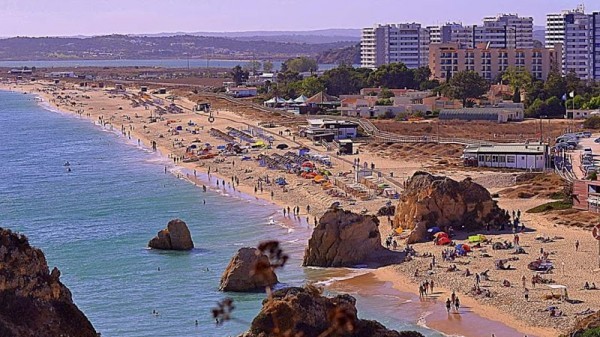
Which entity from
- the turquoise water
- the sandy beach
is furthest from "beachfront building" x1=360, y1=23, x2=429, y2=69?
the turquoise water

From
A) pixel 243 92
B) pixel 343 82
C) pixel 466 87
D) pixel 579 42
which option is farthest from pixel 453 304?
pixel 579 42

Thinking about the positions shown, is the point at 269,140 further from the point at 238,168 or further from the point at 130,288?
the point at 130,288

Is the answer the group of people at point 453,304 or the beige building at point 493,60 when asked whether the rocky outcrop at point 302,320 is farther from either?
the beige building at point 493,60

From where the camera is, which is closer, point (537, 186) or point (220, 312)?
point (220, 312)

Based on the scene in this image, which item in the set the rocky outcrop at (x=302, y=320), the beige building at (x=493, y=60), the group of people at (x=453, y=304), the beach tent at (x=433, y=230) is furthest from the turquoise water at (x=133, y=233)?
the beige building at (x=493, y=60)

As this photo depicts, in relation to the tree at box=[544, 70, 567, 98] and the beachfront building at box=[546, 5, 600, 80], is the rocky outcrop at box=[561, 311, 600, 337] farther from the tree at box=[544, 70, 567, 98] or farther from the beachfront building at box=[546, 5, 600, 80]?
the beachfront building at box=[546, 5, 600, 80]

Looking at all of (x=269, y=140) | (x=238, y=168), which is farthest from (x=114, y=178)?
(x=269, y=140)
